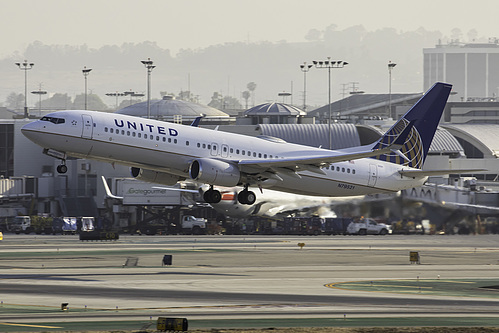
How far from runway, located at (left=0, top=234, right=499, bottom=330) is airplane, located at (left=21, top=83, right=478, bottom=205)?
5659mm

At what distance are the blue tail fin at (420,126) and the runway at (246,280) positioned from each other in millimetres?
7836

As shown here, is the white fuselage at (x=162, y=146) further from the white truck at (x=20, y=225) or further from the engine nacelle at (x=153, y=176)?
the white truck at (x=20, y=225)

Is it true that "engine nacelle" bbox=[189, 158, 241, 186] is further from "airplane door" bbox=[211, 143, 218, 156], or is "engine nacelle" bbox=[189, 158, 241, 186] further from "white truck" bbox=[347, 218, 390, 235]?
"white truck" bbox=[347, 218, 390, 235]

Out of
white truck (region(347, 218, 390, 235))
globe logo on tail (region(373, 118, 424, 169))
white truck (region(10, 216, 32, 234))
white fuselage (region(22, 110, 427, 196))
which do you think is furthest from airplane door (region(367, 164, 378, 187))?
white truck (region(10, 216, 32, 234))

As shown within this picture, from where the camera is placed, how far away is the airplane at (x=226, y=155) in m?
54.6

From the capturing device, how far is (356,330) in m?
33.0

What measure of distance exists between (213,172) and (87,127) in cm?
845

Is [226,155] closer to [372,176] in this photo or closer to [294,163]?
[294,163]

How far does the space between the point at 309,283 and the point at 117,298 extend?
1195 cm

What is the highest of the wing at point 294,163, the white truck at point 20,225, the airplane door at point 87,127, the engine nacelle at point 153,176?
the airplane door at point 87,127

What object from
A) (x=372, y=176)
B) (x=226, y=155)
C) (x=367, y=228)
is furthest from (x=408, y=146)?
(x=367, y=228)

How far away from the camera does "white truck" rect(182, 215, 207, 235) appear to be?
9976 centimetres

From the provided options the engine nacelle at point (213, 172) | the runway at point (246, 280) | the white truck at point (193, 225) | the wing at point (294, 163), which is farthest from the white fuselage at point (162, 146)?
the white truck at point (193, 225)

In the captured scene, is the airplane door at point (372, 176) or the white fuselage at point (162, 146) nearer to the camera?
the white fuselage at point (162, 146)
